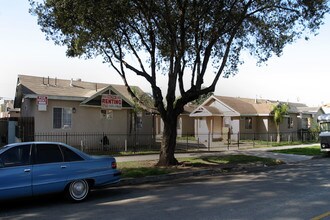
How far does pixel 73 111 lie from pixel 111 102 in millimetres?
2465

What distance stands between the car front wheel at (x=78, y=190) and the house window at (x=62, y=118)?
1483 cm

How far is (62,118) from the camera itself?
78.7ft

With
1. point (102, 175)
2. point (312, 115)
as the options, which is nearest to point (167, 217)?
point (102, 175)

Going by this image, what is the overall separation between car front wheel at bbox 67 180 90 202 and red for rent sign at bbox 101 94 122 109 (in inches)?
598

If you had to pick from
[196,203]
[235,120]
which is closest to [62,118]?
[196,203]

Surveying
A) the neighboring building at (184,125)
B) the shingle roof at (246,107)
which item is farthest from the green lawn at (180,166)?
the neighboring building at (184,125)

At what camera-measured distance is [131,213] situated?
800 centimetres

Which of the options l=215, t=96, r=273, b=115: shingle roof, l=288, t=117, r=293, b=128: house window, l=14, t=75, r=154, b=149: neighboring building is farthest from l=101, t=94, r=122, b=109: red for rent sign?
l=288, t=117, r=293, b=128: house window

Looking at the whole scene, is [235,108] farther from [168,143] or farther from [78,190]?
[78,190]

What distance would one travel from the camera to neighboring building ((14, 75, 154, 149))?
75.7ft

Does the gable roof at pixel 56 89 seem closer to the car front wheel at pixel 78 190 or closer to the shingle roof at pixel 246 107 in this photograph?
the car front wheel at pixel 78 190

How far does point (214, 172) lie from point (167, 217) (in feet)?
27.2

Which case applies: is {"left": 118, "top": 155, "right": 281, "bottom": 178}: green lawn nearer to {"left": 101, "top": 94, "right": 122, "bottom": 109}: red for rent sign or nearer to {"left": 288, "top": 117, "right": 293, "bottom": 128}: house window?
{"left": 101, "top": 94, "right": 122, "bottom": 109}: red for rent sign

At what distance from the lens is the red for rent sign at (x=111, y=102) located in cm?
2458
